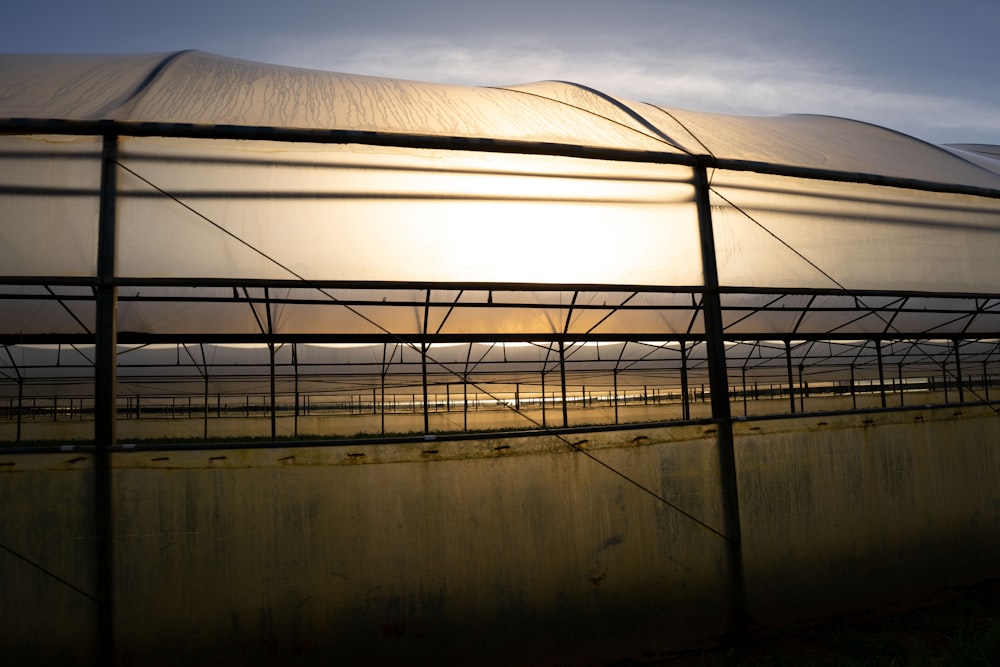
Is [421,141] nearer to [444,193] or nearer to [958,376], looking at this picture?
[444,193]

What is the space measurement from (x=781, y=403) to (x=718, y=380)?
27516 millimetres

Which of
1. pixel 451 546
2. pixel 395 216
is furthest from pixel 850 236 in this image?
pixel 451 546

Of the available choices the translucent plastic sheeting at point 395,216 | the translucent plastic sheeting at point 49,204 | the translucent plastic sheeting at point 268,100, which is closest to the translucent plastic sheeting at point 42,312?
the translucent plastic sheeting at point 268,100

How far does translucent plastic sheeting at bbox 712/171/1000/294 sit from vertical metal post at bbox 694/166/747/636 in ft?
0.51

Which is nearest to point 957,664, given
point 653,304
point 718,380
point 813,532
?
point 813,532

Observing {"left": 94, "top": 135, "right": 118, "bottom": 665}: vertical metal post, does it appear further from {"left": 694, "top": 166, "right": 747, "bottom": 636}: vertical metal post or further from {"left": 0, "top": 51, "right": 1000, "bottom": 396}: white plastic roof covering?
{"left": 694, "top": 166, "right": 747, "bottom": 636}: vertical metal post

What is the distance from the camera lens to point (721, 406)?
6.01 meters

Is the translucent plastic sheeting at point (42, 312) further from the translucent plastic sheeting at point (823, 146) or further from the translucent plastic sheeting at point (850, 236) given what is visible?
the translucent plastic sheeting at point (850, 236)

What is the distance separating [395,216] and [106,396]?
A: 248 centimetres

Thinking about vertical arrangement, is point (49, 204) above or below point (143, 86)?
below

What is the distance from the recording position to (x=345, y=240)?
17.8ft

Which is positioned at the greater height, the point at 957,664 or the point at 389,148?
the point at 389,148

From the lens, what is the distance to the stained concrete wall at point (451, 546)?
463 cm

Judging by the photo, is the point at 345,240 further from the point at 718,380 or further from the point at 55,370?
the point at 55,370
